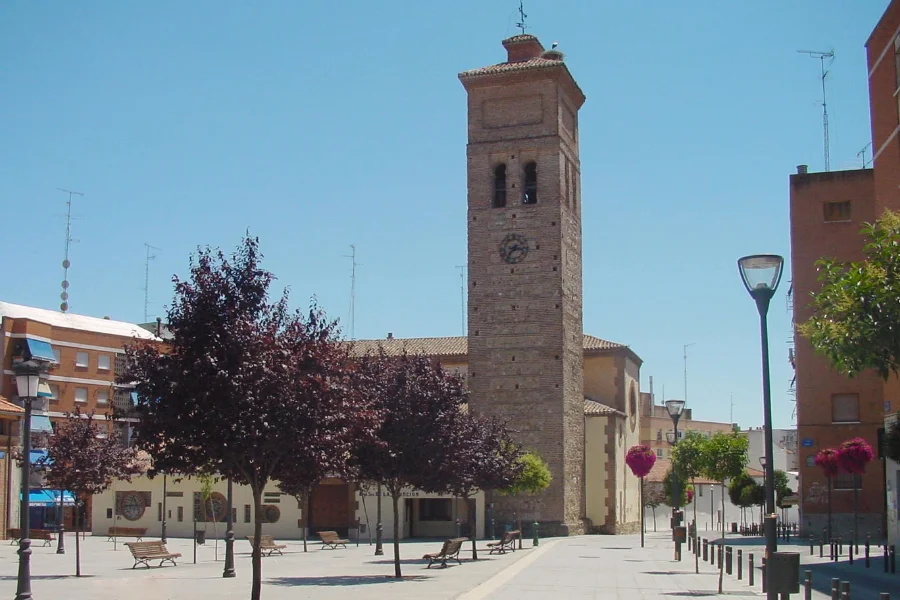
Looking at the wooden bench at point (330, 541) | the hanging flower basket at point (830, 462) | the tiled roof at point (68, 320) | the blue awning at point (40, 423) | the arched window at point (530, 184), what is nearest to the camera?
the hanging flower basket at point (830, 462)

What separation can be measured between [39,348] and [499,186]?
28.5 metres

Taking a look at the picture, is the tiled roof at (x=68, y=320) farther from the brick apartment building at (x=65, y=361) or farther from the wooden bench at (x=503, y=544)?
the wooden bench at (x=503, y=544)

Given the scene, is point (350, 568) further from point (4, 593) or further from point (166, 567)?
point (4, 593)

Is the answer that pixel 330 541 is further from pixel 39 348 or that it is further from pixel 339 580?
pixel 39 348

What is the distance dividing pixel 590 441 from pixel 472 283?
10.9 m

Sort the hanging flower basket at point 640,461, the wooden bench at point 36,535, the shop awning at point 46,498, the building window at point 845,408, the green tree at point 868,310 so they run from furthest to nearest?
the shop awning at point 46,498, the building window at point 845,408, the wooden bench at point 36,535, the hanging flower basket at point 640,461, the green tree at point 868,310

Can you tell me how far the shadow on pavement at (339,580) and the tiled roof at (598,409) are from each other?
101 feet

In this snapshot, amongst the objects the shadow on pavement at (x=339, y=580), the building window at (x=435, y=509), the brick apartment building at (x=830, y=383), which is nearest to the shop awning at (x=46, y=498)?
the building window at (x=435, y=509)

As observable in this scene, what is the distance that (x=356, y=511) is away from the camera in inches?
2024

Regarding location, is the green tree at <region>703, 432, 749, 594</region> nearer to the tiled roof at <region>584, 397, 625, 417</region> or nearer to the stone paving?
the stone paving

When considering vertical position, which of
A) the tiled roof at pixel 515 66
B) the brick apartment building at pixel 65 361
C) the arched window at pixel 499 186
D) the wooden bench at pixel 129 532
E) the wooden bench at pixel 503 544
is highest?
the tiled roof at pixel 515 66

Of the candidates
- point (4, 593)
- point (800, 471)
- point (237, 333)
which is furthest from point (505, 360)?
point (237, 333)

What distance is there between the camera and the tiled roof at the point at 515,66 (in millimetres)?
52656

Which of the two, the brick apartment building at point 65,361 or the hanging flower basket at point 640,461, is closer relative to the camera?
the hanging flower basket at point 640,461
